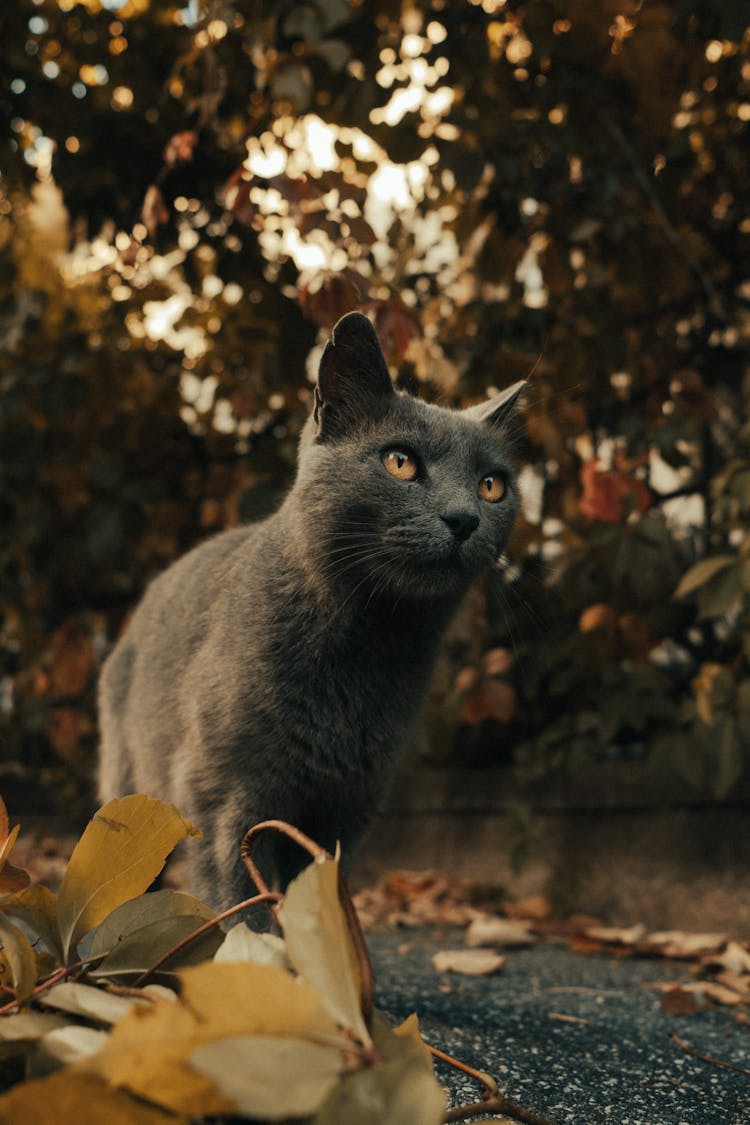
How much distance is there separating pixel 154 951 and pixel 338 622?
2.56 feet

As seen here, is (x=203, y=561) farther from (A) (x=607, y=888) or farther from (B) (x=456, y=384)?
(A) (x=607, y=888)

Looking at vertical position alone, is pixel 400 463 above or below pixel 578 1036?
above

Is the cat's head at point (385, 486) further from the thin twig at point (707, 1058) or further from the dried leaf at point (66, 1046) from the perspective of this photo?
the dried leaf at point (66, 1046)

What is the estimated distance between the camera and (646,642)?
2.76 meters

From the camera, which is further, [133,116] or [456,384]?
[133,116]

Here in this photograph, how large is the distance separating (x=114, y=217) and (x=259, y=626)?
1.89 m

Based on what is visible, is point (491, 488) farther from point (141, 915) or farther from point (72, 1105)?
point (72, 1105)

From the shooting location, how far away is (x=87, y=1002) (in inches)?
27.7

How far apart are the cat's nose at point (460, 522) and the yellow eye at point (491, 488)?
0.55ft

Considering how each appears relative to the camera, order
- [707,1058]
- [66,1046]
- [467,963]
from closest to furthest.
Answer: [66,1046] → [707,1058] → [467,963]

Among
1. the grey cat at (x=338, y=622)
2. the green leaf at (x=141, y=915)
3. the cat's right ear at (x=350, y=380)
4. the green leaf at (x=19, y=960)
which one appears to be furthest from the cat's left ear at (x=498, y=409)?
the green leaf at (x=19, y=960)

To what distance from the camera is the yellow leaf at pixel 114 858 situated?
31.8 inches

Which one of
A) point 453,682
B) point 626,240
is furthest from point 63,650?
point 626,240

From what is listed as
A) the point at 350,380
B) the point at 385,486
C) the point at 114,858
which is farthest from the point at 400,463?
the point at 114,858
